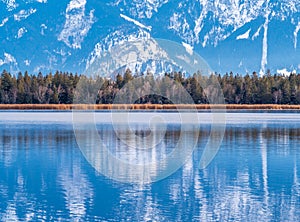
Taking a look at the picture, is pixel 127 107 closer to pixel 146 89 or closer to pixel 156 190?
pixel 146 89

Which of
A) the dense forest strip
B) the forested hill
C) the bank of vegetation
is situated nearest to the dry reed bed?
the dense forest strip

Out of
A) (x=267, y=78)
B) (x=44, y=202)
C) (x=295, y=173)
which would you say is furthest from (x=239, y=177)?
(x=267, y=78)

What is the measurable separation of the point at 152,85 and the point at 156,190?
12905 cm

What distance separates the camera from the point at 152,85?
154875mm

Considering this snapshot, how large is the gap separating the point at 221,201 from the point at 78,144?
21872 millimetres

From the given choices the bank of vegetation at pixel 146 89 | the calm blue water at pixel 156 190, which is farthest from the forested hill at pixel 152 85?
the calm blue water at pixel 156 190

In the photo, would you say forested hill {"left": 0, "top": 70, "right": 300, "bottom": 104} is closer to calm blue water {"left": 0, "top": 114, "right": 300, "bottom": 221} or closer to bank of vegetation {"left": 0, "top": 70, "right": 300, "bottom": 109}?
bank of vegetation {"left": 0, "top": 70, "right": 300, "bottom": 109}

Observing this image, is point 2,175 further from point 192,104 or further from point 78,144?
point 192,104

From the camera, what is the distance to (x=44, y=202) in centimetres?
2369

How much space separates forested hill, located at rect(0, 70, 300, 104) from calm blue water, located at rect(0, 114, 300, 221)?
10821cm

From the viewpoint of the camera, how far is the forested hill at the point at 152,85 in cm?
14625

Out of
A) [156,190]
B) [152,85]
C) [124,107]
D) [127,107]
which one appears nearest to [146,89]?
[152,85]

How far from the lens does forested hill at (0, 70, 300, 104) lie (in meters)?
146

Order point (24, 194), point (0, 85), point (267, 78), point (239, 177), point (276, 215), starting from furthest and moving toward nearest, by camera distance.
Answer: point (267, 78) < point (0, 85) < point (239, 177) < point (24, 194) < point (276, 215)
